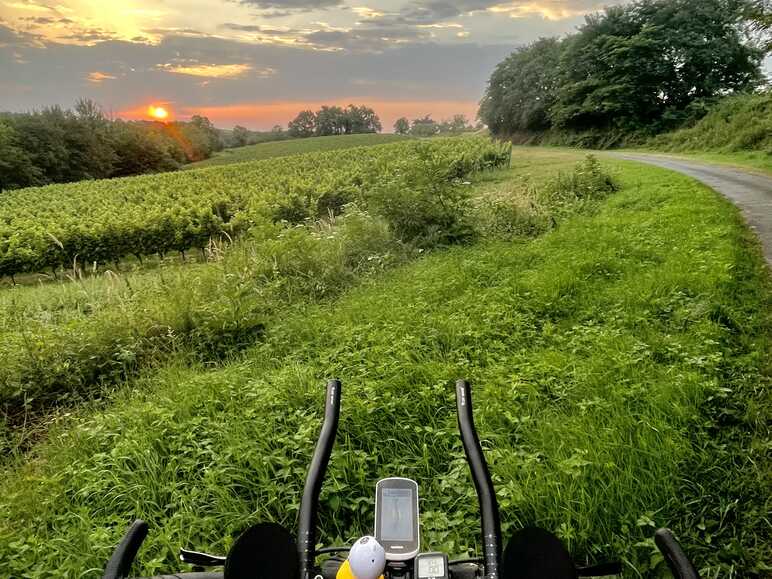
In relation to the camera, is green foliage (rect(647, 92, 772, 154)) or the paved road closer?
the paved road

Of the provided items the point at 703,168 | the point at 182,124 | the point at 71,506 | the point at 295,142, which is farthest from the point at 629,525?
the point at 182,124

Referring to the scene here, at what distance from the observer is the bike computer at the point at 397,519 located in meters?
1.17

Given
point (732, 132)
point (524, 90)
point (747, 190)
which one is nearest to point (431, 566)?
point (747, 190)

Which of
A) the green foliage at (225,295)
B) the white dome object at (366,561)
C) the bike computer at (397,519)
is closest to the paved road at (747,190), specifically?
the green foliage at (225,295)

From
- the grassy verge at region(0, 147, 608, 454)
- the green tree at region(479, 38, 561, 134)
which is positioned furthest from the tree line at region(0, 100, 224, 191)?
the grassy verge at region(0, 147, 608, 454)

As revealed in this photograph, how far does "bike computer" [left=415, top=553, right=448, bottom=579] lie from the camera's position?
1070mm

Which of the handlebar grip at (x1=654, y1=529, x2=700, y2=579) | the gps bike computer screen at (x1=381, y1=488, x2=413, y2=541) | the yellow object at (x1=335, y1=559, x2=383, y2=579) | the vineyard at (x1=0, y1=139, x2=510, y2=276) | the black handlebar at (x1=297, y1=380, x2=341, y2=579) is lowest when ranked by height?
the vineyard at (x1=0, y1=139, x2=510, y2=276)

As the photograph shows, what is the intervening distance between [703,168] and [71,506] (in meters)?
18.8

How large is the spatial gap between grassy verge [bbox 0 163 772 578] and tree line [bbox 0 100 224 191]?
46522 mm

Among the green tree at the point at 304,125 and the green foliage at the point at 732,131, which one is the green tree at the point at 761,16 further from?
the green tree at the point at 304,125

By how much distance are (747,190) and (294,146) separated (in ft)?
176

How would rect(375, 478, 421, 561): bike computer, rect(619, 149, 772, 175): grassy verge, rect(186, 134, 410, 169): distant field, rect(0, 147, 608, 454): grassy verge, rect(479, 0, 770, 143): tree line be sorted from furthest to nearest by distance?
rect(186, 134, 410, 169): distant field → rect(479, 0, 770, 143): tree line → rect(619, 149, 772, 175): grassy verge → rect(0, 147, 608, 454): grassy verge → rect(375, 478, 421, 561): bike computer

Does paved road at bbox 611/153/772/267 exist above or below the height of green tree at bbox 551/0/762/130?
Result: below

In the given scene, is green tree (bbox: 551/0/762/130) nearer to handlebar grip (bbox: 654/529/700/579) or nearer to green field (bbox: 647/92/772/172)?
green field (bbox: 647/92/772/172)
